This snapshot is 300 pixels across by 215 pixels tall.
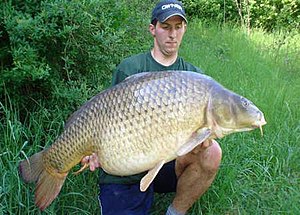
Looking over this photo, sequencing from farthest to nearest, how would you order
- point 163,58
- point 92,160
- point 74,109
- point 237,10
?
1. point 237,10
2. point 74,109
3. point 163,58
4. point 92,160

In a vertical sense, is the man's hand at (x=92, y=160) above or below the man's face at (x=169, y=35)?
below

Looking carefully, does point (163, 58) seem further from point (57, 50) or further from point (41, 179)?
point (41, 179)

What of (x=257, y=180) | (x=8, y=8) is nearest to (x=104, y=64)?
(x=8, y=8)

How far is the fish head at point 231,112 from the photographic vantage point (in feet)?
5.68

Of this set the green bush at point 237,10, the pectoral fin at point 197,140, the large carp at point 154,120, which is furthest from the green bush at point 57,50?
the green bush at point 237,10

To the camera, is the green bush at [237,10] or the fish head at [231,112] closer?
the fish head at [231,112]

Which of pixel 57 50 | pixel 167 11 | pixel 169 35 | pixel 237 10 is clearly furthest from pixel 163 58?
pixel 237 10

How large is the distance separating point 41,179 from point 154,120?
0.63 metres

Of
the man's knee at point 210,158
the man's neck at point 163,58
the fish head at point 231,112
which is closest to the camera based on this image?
the fish head at point 231,112

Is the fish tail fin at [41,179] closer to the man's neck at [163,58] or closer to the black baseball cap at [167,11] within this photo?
the man's neck at [163,58]

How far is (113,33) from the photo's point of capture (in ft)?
9.32

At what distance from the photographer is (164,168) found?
239cm

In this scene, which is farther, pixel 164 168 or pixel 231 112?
pixel 164 168

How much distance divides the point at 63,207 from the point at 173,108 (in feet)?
3.23
